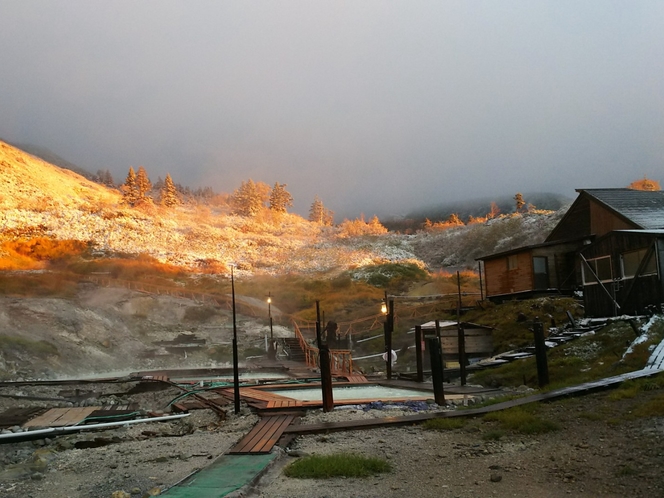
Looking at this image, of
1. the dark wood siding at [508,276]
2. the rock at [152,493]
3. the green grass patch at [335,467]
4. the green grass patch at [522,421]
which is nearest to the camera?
the rock at [152,493]

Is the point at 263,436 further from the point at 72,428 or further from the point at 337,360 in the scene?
the point at 337,360

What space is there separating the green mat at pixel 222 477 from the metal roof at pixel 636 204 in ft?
79.6

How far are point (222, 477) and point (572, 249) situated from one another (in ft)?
92.2

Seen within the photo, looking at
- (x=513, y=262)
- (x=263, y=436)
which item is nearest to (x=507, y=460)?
(x=263, y=436)

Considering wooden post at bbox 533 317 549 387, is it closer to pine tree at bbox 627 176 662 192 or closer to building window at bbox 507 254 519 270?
building window at bbox 507 254 519 270

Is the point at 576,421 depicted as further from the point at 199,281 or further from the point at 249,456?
the point at 199,281

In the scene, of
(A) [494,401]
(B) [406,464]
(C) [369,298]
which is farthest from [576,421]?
(C) [369,298]

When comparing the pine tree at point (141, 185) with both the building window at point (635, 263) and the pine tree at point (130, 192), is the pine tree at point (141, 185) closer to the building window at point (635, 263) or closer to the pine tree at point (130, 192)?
the pine tree at point (130, 192)

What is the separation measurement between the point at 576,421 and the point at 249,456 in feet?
16.8

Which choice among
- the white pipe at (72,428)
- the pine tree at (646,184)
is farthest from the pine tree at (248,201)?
the white pipe at (72,428)

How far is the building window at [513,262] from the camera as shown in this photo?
2987 centimetres

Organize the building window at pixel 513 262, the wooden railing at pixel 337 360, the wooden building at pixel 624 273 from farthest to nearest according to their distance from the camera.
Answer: the building window at pixel 513 262 → the wooden railing at pixel 337 360 → the wooden building at pixel 624 273

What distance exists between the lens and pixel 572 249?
96.9ft

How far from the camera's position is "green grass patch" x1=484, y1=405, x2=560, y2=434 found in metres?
7.75
